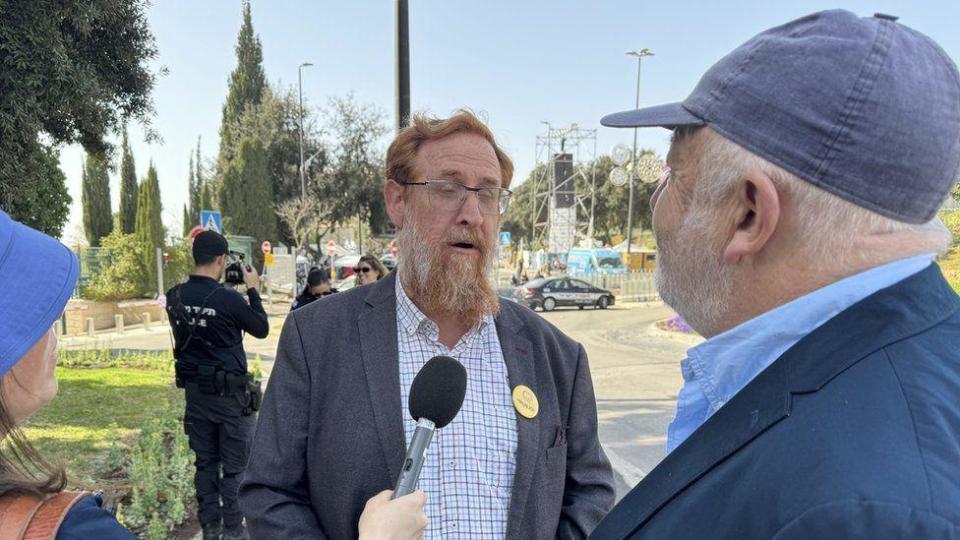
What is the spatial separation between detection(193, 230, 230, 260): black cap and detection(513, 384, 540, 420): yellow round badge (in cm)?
384

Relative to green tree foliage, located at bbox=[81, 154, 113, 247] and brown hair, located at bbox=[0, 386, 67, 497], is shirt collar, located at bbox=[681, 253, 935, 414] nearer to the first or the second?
brown hair, located at bbox=[0, 386, 67, 497]

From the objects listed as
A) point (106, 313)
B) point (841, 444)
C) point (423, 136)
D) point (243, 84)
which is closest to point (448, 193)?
point (423, 136)

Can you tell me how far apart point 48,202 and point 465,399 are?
9.63 m

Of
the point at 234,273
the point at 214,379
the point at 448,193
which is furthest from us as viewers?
the point at 234,273

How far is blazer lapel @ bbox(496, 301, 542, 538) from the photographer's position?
1798 millimetres

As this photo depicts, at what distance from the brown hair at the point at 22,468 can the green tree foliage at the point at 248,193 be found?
1469 inches

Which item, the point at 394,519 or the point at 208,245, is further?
the point at 208,245

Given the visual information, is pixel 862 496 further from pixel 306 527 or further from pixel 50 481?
pixel 306 527

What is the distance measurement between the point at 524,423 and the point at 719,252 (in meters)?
1.02

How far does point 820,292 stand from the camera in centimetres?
94

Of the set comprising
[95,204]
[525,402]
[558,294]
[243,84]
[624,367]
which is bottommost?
[558,294]

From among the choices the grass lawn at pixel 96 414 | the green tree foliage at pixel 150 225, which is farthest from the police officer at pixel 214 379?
the green tree foliage at pixel 150 225

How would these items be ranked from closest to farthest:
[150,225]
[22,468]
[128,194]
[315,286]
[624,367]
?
[22,468] → [315,286] → [624,367] → [150,225] → [128,194]

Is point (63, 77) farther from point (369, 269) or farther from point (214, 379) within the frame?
point (369, 269)
